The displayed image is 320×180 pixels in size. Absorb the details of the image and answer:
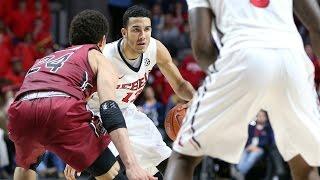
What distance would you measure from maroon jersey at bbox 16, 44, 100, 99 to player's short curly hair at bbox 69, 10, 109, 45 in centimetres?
27

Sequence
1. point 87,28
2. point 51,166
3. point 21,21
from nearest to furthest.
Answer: point 87,28
point 51,166
point 21,21

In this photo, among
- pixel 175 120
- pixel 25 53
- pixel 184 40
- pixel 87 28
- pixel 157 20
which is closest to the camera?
pixel 87 28

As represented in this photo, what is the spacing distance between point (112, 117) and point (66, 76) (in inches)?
20.0

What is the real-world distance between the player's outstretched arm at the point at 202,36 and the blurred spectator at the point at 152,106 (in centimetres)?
743

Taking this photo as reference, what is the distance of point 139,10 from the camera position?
662 cm

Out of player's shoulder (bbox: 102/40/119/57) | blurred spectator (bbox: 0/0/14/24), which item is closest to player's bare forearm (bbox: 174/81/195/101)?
player's shoulder (bbox: 102/40/119/57)

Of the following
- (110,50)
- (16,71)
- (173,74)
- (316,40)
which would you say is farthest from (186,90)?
(16,71)

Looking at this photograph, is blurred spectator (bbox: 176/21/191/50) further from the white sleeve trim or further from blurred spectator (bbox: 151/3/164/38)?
the white sleeve trim

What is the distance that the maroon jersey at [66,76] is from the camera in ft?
16.2

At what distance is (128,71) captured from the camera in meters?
6.58

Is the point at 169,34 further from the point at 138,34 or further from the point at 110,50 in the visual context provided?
the point at 138,34

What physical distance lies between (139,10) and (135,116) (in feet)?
3.08

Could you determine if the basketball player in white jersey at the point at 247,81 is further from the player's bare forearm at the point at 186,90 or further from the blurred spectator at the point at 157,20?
the blurred spectator at the point at 157,20

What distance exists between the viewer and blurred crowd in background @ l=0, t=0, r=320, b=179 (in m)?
11.1
